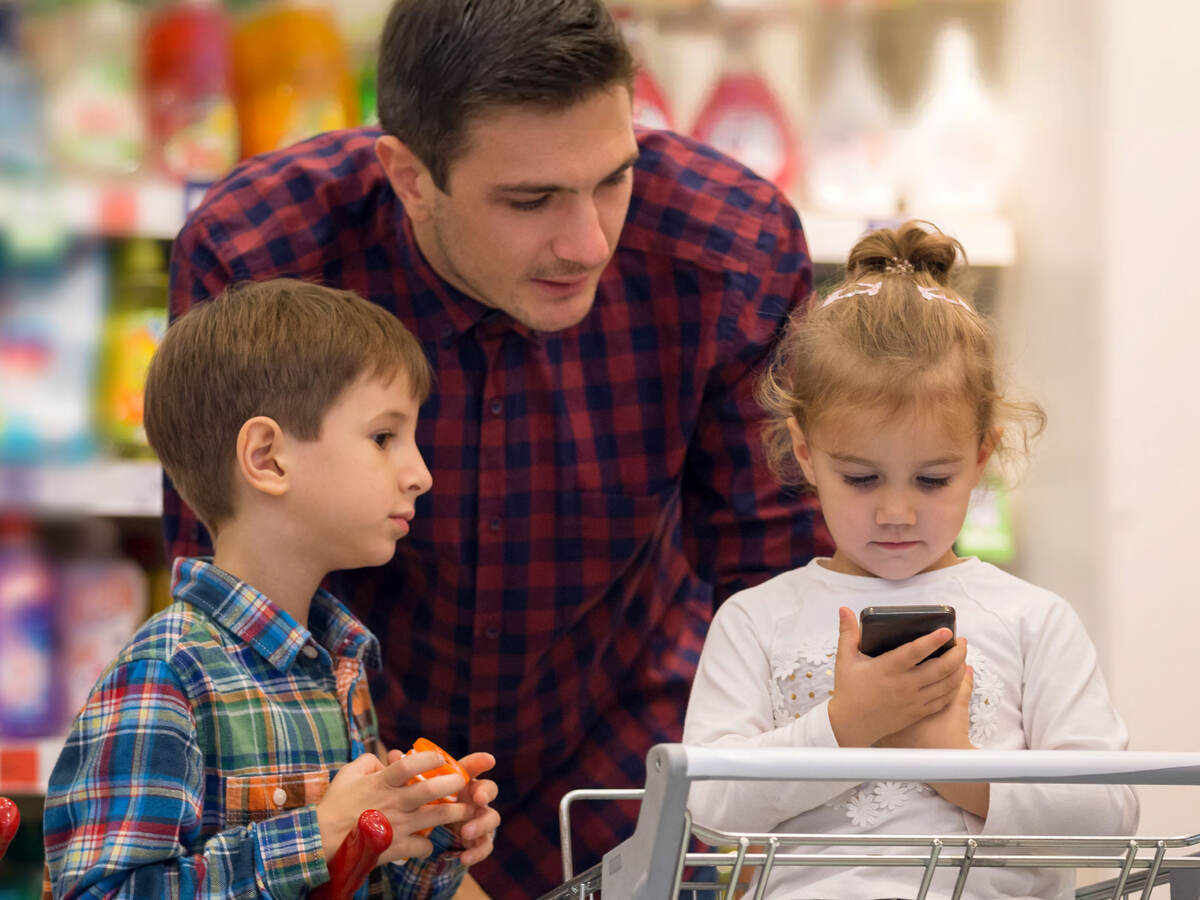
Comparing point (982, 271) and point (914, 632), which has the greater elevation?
point (982, 271)

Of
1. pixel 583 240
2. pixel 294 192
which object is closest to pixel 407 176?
pixel 294 192

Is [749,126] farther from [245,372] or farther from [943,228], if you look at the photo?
[245,372]

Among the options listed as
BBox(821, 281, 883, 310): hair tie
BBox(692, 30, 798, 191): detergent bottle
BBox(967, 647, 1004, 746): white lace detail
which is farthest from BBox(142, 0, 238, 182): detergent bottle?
BBox(967, 647, 1004, 746): white lace detail

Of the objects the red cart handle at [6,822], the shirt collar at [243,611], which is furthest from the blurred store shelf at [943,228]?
the red cart handle at [6,822]

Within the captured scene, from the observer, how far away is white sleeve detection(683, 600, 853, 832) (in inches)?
41.7

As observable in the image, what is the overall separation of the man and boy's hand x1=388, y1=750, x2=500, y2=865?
16.6 inches

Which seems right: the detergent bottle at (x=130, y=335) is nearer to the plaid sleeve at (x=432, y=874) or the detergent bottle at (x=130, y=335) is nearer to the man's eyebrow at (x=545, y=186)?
the man's eyebrow at (x=545, y=186)

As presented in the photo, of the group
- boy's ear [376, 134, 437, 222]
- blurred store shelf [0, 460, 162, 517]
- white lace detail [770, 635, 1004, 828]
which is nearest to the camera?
white lace detail [770, 635, 1004, 828]

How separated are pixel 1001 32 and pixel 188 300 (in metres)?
1.43

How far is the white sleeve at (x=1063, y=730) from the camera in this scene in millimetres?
1029

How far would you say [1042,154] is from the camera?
212 centimetres

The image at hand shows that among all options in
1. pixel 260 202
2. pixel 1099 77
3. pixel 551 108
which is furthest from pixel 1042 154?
pixel 260 202

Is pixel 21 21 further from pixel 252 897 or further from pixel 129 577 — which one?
pixel 252 897

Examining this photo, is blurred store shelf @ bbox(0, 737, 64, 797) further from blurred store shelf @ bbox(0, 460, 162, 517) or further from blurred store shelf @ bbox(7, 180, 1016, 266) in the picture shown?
blurred store shelf @ bbox(7, 180, 1016, 266)
